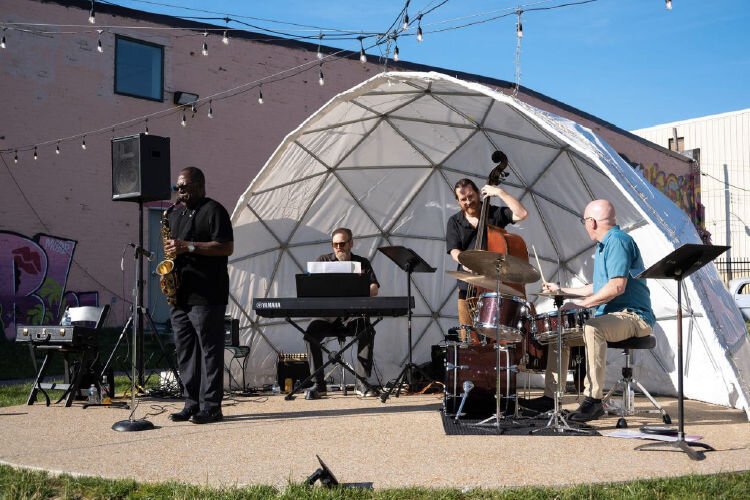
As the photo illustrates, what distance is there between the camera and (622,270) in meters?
6.57

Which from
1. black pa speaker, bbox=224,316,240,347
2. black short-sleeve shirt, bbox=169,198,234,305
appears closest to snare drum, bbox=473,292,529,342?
black short-sleeve shirt, bbox=169,198,234,305

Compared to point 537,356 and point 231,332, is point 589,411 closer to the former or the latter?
point 537,356

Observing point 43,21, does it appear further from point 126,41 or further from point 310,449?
point 310,449

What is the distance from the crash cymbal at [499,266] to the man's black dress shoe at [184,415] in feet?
8.85

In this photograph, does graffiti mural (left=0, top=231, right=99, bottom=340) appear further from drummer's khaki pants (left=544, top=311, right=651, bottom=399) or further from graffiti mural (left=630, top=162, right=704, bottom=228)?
graffiti mural (left=630, top=162, right=704, bottom=228)

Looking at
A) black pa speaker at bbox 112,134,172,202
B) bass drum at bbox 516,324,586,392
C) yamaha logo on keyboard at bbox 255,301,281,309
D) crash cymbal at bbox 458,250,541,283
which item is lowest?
bass drum at bbox 516,324,586,392

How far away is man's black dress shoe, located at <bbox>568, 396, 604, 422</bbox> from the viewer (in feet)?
21.7

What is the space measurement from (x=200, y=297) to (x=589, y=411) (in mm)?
3353

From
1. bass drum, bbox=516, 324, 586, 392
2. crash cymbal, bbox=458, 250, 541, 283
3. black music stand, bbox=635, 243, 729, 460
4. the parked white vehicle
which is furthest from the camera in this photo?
the parked white vehicle

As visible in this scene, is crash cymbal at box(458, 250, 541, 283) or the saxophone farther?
the saxophone

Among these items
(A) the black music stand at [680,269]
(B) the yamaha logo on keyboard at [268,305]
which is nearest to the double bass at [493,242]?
(A) the black music stand at [680,269]

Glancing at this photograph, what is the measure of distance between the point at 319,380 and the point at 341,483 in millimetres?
4827

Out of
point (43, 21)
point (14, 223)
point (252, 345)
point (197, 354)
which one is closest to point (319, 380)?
point (252, 345)

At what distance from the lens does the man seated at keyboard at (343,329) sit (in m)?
9.20
